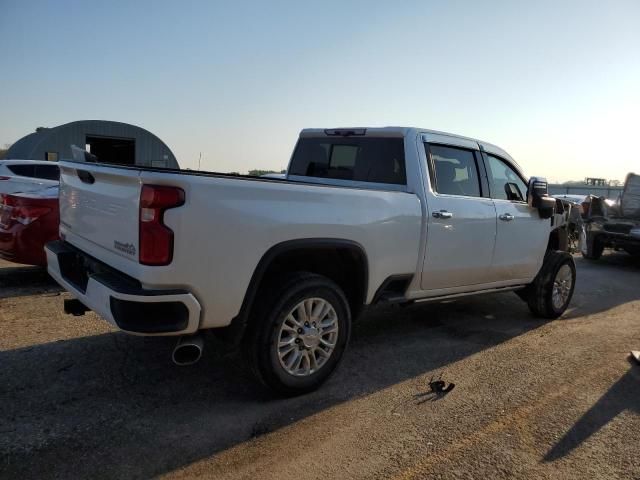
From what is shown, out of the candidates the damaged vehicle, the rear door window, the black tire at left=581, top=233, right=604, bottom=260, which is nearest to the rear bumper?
the rear door window

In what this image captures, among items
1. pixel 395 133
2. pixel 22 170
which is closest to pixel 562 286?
pixel 395 133

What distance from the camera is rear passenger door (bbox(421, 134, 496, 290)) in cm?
443

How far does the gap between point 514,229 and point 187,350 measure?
3.67 meters

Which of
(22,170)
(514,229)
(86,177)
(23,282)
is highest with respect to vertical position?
(86,177)

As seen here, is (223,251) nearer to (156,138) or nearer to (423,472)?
(423,472)

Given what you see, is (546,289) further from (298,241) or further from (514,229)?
(298,241)

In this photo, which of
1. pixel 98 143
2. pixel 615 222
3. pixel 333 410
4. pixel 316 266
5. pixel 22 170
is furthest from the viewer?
pixel 98 143

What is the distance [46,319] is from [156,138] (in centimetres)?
2676

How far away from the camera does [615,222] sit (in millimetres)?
11281

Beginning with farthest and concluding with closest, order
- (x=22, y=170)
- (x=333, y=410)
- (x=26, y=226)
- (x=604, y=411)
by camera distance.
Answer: (x=22, y=170) → (x=26, y=226) → (x=604, y=411) → (x=333, y=410)

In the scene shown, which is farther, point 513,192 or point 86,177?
point 513,192

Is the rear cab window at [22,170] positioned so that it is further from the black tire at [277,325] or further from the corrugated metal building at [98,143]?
the corrugated metal building at [98,143]

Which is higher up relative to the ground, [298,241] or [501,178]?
[501,178]

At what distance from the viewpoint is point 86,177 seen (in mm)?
3629
